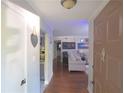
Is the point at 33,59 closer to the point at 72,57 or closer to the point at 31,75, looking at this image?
the point at 31,75

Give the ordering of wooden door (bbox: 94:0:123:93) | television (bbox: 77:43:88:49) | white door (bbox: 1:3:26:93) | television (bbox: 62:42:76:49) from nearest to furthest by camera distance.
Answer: wooden door (bbox: 94:0:123:93)
white door (bbox: 1:3:26:93)
television (bbox: 77:43:88:49)
television (bbox: 62:42:76:49)

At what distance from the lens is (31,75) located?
2748 mm

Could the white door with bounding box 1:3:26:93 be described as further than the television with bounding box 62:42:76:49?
No

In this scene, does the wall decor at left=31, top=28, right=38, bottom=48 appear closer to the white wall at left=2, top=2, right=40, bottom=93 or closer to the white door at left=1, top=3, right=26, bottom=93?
the white wall at left=2, top=2, right=40, bottom=93

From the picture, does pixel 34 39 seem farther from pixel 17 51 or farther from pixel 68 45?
pixel 68 45

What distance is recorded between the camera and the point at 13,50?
2037mm

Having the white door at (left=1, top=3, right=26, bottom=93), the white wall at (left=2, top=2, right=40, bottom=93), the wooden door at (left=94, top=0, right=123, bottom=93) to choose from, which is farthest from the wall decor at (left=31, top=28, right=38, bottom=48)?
the wooden door at (left=94, top=0, right=123, bottom=93)

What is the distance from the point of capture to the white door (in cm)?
178

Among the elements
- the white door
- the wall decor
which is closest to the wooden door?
the white door

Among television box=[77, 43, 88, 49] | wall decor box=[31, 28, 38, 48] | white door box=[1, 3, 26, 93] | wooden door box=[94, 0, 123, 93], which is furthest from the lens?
television box=[77, 43, 88, 49]

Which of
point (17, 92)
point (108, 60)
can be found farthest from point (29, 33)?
point (108, 60)

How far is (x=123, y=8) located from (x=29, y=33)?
163 centimetres

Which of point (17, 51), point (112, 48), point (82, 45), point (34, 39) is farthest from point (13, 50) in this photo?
point (82, 45)

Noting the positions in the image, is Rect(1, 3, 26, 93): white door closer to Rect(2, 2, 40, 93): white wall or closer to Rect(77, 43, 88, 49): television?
Rect(2, 2, 40, 93): white wall
